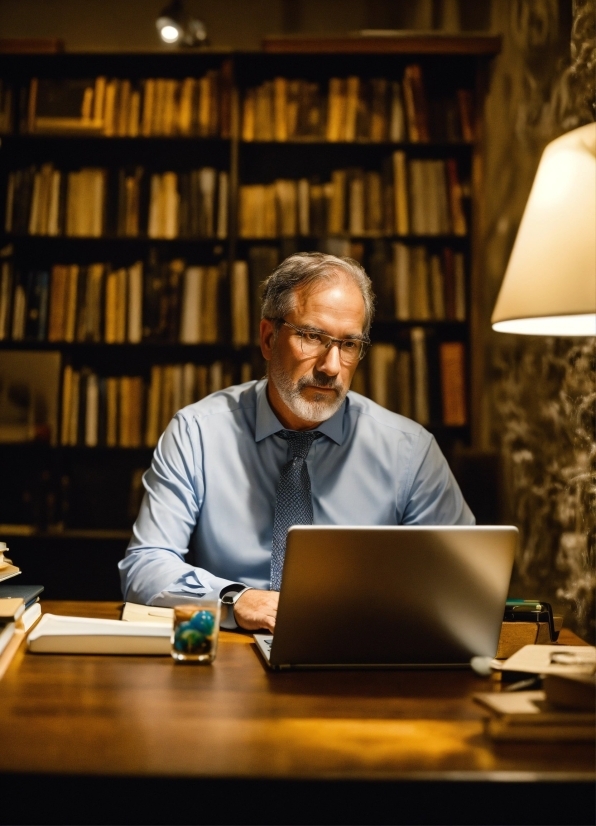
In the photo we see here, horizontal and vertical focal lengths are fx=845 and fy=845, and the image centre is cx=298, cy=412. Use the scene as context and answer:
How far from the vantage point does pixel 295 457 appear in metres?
1.92

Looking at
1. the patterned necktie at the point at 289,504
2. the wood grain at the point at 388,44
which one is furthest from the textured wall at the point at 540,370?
the patterned necktie at the point at 289,504

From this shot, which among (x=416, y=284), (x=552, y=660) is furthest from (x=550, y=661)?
(x=416, y=284)

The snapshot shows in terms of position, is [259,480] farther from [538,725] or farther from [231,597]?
[538,725]

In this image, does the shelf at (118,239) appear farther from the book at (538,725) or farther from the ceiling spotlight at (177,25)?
the book at (538,725)

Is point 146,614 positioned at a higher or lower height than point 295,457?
lower

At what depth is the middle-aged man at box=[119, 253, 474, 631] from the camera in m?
1.86

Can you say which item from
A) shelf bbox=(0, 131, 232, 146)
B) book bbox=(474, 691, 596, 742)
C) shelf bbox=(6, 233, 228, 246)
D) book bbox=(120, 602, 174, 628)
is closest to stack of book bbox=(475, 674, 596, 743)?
book bbox=(474, 691, 596, 742)

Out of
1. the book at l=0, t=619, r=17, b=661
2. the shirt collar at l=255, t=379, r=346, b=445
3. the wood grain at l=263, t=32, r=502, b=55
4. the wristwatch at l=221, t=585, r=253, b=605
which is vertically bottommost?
the book at l=0, t=619, r=17, b=661

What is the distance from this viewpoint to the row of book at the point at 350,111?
11.0 ft

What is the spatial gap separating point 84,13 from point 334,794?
3.62 meters

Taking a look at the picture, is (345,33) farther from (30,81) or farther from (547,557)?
(547,557)

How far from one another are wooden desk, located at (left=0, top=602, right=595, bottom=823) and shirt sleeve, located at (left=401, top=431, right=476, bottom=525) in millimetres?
850

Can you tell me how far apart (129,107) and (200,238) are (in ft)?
1.98

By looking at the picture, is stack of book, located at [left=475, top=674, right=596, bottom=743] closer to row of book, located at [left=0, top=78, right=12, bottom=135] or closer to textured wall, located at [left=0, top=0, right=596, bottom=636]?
textured wall, located at [left=0, top=0, right=596, bottom=636]
